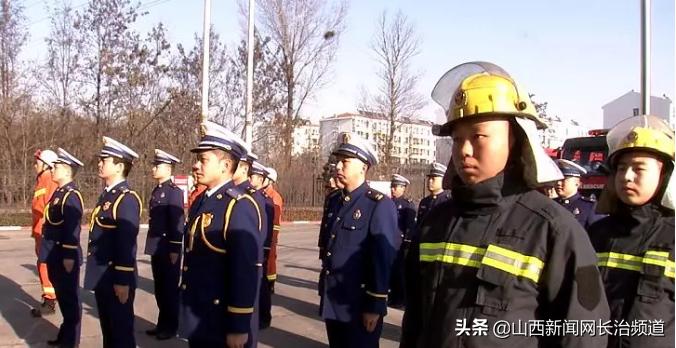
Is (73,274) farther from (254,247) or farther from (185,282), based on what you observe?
(254,247)

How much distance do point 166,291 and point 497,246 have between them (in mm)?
5477

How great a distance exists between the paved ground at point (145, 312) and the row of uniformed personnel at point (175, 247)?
1.15ft

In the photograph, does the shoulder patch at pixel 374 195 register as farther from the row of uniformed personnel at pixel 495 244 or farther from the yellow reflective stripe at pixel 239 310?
the row of uniformed personnel at pixel 495 244

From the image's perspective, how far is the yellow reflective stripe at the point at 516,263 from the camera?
183cm

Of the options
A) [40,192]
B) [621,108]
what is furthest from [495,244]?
[621,108]

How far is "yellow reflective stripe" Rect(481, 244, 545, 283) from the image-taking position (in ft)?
5.99

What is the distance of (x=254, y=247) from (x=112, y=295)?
187 cm

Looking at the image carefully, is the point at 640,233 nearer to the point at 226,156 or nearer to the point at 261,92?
the point at 226,156

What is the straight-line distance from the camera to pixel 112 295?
4.87m

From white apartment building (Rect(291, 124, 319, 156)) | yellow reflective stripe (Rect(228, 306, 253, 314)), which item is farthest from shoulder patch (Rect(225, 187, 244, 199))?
white apartment building (Rect(291, 124, 319, 156))

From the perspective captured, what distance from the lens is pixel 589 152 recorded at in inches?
543

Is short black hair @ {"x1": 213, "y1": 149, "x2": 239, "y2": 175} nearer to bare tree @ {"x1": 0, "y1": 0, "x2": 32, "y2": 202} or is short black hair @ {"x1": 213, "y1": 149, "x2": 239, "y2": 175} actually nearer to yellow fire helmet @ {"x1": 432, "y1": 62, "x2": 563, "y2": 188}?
yellow fire helmet @ {"x1": 432, "y1": 62, "x2": 563, "y2": 188}

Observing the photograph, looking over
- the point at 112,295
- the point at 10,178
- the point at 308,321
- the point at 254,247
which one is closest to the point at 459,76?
the point at 254,247

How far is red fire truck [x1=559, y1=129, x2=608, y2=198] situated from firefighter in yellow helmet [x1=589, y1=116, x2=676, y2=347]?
408 inches
